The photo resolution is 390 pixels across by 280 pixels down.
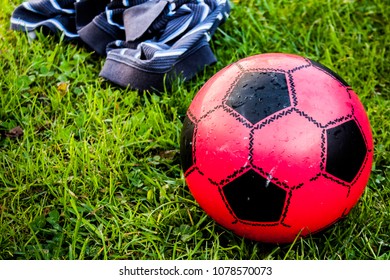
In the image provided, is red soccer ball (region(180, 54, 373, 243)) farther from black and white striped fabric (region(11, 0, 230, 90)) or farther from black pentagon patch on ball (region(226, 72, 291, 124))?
black and white striped fabric (region(11, 0, 230, 90))

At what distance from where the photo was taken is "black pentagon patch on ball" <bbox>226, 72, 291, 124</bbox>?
2.08 metres

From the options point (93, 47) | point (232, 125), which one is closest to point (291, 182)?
point (232, 125)

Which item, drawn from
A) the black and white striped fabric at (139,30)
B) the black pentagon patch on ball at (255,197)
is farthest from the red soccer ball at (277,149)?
the black and white striped fabric at (139,30)

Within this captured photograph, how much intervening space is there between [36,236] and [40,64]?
3.92 feet

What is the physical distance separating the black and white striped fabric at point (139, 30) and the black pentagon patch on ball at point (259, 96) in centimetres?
98

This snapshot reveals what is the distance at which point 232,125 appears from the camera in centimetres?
211

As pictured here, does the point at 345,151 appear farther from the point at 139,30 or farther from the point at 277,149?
the point at 139,30

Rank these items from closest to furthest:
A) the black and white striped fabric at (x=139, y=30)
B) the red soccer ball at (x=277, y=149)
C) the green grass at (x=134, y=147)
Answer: the red soccer ball at (x=277, y=149)
the green grass at (x=134, y=147)
the black and white striped fabric at (x=139, y=30)

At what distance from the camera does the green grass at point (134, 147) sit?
7.98 ft

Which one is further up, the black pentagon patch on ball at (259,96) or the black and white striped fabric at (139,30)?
the black pentagon patch on ball at (259,96)

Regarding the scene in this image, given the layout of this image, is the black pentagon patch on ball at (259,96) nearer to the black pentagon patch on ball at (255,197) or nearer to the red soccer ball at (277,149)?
the red soccer ball at (277,149)

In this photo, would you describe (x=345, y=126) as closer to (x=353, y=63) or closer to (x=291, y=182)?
(x=291, y=182)

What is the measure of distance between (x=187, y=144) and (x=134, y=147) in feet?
2.14

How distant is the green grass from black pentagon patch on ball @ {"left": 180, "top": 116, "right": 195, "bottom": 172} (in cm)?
34
